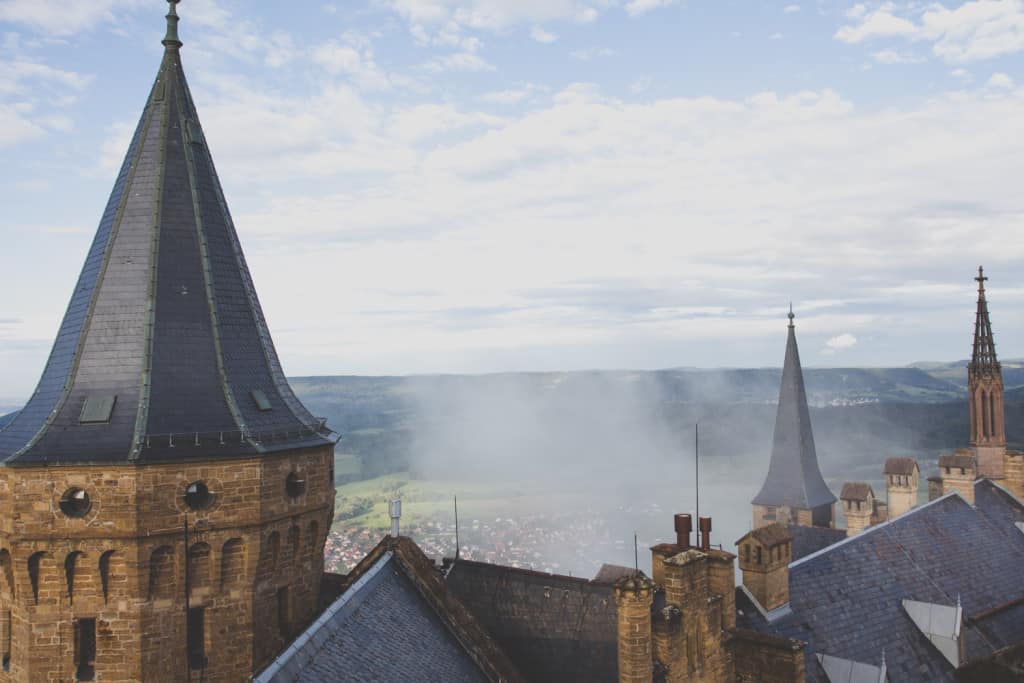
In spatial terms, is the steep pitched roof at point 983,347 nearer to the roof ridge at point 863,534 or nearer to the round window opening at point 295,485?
the roof ridge at point 863,534

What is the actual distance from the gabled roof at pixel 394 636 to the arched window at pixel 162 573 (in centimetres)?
311

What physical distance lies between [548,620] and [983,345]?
1577 inches

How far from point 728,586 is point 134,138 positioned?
18.2 m

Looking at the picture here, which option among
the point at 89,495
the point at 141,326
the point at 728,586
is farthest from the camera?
the point at 728,586

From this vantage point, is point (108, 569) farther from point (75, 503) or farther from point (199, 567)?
point (199, 567)

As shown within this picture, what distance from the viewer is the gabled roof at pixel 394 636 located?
15.5 m

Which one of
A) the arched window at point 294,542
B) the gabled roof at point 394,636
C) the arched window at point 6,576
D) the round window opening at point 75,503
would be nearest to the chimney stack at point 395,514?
the gabled roof at point 394,636

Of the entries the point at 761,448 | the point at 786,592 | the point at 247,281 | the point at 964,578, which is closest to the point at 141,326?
the point at 247,281

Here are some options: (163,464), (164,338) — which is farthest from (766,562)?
(164,338)

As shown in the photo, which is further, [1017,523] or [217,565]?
[1017,523]

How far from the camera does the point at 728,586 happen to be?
22406 mm

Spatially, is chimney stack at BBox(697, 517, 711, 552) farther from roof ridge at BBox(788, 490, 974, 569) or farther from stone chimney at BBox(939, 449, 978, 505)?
stone chimney at BBox(939, 449, 978, 505)

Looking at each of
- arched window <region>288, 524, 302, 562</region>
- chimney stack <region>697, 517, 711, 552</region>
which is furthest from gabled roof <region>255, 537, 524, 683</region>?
chimney stack <region>697, 517, 711, 552</region>

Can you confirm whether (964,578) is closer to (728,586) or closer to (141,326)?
(728,586)
